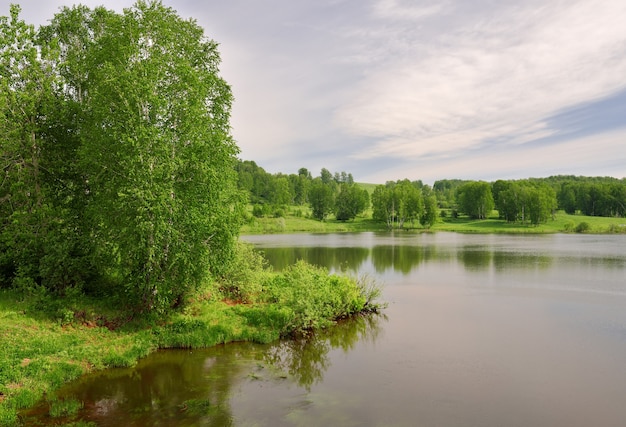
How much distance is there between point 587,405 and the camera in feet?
43.1

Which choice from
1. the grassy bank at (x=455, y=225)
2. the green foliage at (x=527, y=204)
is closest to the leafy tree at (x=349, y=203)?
the grassy bank at (x=455, y=225)

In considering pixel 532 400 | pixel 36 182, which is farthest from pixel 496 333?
pixel 36 182

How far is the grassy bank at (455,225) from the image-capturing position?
10006 cm

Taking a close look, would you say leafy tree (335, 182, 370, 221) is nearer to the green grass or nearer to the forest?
the forest

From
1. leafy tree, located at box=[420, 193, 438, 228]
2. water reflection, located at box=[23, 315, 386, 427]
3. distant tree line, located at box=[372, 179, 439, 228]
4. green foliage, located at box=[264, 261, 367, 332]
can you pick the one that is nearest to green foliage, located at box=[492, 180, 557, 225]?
distant tree line, located at box=[372, 179, 439, 228]

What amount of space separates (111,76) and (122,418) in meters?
13.4

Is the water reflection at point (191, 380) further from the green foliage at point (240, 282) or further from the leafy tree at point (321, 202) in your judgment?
the leafy tree at point (321, 202)

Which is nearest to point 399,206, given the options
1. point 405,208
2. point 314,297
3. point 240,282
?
point 405,208

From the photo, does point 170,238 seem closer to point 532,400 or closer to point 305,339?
point 305,339

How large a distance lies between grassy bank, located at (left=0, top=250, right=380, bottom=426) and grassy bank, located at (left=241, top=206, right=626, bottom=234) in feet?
233

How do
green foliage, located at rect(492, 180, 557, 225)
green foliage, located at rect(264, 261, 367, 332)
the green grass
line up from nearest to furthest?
green foliage, located at rect(264, 261, 367, 332) → the green grass → green foliage, located at rect(492, 180, 557, 225)

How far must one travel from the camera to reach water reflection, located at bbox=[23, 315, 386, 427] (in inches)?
476

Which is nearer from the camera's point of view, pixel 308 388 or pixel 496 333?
pixel 308 388

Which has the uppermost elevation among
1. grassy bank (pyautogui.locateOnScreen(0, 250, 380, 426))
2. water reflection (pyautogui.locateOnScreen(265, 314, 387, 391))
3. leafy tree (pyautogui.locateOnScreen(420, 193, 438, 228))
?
leafy tree (pyautogui.locateOnScreen(420, 193, 438, 228))
